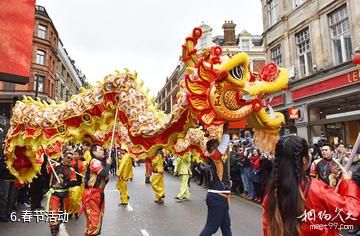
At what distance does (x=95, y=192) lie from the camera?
457 centimetres

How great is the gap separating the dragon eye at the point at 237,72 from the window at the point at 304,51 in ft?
38.2

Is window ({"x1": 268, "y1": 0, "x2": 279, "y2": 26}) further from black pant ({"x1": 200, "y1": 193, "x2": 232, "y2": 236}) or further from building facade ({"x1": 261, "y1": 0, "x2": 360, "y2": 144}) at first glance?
black pant ({"x1": 200, "y1": 193, "x2": 232, "y2": 236})

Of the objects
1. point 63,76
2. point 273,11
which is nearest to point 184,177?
point 273,11

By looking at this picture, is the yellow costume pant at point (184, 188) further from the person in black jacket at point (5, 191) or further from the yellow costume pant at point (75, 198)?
the person in black jacket at point (5, 191)

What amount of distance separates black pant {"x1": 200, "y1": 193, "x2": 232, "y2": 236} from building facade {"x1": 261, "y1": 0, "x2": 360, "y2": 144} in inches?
349

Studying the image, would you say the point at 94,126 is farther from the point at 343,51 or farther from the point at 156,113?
the point at 343,51

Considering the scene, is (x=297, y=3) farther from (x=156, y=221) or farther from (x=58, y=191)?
(x=58, y=191)

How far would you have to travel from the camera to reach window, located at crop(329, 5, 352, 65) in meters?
12.5

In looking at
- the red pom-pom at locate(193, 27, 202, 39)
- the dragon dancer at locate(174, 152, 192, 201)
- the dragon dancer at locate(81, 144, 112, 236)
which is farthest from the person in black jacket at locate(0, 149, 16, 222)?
the red pom-pom at locate(193, 27, 202, 39)

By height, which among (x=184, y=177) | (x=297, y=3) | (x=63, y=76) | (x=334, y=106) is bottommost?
(x=184, y=177)

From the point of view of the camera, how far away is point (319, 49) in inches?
542

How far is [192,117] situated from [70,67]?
51224 mm

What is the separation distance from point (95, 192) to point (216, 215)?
176 cm

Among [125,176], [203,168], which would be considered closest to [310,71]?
[203,168]
